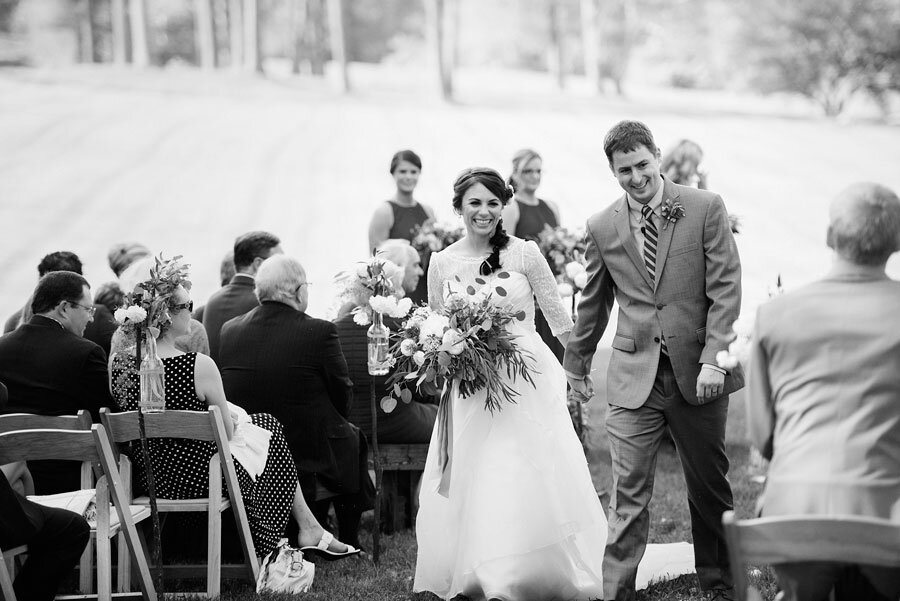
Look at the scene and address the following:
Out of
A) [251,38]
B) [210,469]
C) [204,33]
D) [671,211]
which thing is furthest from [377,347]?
[251,38]

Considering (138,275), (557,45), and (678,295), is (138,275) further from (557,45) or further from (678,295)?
(557,45)

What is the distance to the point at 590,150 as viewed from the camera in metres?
14.4

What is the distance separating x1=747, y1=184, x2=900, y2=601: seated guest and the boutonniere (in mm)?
1380

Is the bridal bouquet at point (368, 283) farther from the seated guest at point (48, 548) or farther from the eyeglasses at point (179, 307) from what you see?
the seated guest at point (48, 548)

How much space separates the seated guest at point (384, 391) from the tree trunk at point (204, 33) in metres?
8.30

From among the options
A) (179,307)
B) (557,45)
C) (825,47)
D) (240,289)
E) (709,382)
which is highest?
(557,45)

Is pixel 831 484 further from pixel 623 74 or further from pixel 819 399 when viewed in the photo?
pixel 623 74

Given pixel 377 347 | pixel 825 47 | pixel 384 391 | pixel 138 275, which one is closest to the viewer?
pixel 377 347

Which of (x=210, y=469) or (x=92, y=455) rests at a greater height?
(x=92, y=455)

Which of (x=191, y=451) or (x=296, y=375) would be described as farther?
(x=296, y=375)

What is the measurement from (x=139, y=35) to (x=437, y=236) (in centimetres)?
748

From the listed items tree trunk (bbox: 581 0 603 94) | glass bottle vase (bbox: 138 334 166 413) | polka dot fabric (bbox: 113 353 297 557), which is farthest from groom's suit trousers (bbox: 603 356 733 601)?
tree trunk (bbox: 581 0 603 94)

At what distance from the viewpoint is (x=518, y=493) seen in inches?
194

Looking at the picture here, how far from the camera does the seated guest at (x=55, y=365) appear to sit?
543 cm
